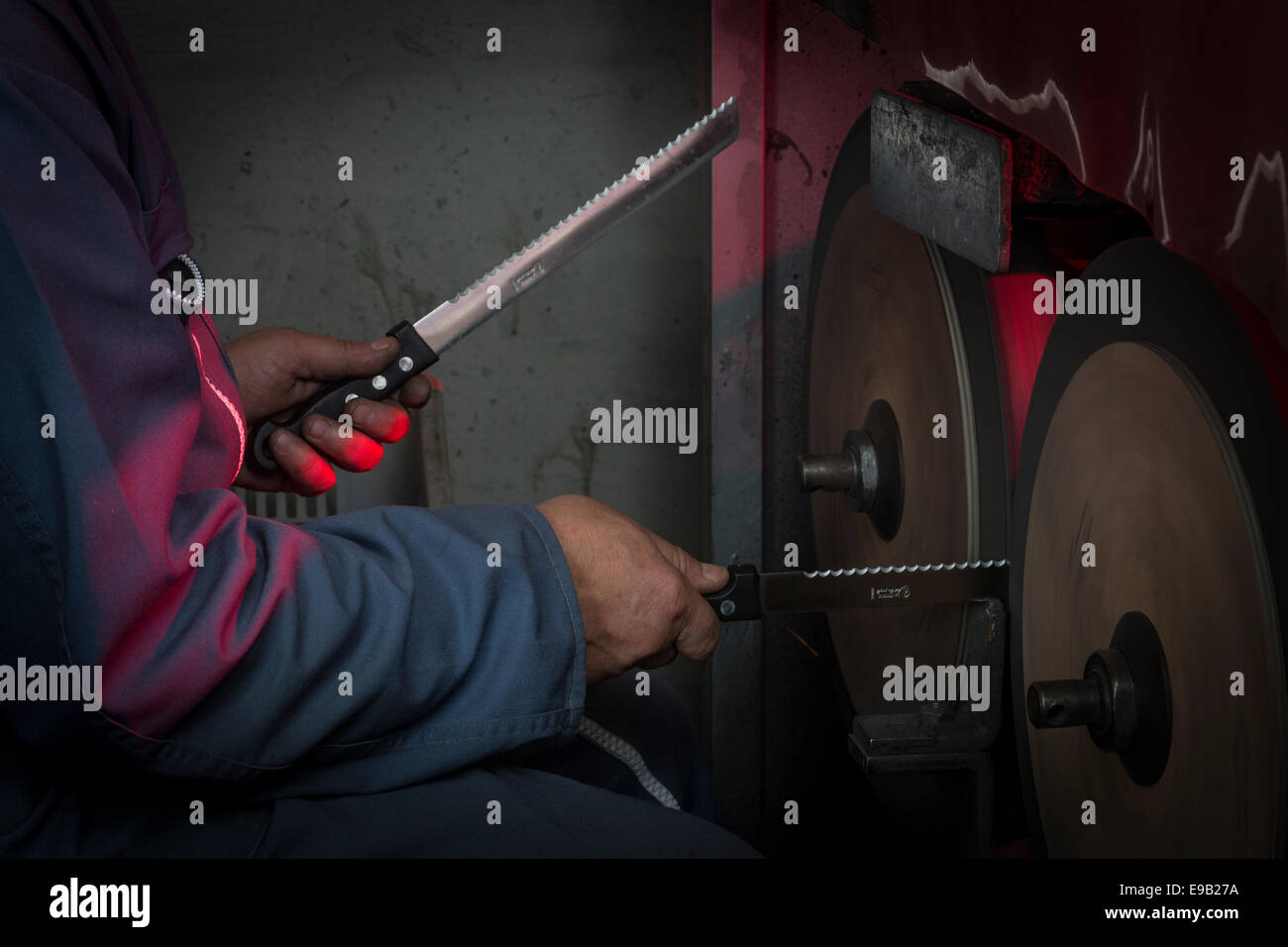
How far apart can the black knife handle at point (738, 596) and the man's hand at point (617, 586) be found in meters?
0.04

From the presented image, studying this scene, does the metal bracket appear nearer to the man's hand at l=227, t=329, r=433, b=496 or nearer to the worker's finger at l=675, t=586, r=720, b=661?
the worker's finger at l=675, t=586, r=720, b=661

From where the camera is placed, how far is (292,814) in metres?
0.68

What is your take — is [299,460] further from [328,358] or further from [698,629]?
[698,629]

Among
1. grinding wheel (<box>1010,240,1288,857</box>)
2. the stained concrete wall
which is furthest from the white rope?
the stained concrete wall

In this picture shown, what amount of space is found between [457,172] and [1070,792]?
4.60 feet

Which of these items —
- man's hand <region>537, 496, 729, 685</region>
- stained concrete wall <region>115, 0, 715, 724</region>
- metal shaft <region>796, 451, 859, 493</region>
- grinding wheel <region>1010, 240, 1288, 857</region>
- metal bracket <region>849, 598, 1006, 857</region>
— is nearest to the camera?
grinding wheel <region>1010, 240, 1288, 857</region>

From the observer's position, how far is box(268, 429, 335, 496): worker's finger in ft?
3.22

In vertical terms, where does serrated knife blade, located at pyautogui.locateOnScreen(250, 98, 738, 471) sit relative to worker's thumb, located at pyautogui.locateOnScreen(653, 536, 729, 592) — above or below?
above

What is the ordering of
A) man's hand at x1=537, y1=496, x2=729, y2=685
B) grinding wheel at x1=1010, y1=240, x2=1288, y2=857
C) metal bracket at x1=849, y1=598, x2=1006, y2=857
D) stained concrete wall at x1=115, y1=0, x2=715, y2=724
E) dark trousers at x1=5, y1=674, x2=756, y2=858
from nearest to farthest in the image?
grinding wheel at x1=1010, y1=240, x2=1288, y2=857 < dark trousers at x1=5, y1=674, x2=756, y2=858 < man's hand at x1=537, y1=496, x2=729, y2=685 < metal bracket at x1=849, y1=598, x2=1006, y2=857 < stained concrete wall at x1=115, y1=0, x2=715, y2=724

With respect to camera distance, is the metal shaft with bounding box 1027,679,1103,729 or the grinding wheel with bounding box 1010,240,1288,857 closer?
the grinding wheel with bounding box 1010,240,1288,857

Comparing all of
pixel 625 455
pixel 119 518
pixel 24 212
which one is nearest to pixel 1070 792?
pixel 119 518

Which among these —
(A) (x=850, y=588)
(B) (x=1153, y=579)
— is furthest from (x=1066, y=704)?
(A) (x=850, y=588)

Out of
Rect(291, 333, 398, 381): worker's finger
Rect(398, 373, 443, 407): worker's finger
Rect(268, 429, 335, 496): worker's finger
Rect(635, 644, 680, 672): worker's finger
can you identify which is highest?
Rect(291, 333, 398, 381): worker's finger

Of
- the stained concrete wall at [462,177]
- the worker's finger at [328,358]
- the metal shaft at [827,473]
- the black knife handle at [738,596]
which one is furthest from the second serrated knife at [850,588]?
the stained concrete wall at [462,177]
